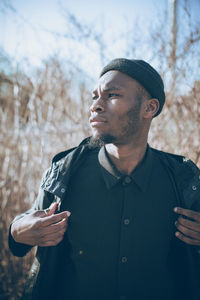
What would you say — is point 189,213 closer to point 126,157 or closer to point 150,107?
point 126,157

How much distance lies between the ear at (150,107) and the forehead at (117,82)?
203 mm

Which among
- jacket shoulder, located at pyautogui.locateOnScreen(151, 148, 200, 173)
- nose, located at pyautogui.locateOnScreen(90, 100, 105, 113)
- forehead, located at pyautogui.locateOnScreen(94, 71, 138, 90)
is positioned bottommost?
jacket shoulder, located at pyautogui.locateOnScreen(151, 148, 200, 173)

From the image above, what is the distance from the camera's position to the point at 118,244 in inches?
62.4

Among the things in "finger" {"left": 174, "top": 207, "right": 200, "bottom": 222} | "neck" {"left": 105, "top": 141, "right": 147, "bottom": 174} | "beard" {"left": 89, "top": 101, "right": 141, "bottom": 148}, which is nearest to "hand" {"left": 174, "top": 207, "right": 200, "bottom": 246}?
"finger" {"left": 174, "top": 207, "right": 200, "bottom": 222}

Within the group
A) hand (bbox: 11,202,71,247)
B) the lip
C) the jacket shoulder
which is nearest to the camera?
hand (bbox: 11,202,71,247)

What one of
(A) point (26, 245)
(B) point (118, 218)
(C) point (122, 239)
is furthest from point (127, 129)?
(A) point (26, 245)

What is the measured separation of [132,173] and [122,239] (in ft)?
1.63

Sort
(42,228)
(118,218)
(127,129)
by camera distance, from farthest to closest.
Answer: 1. (127,129)
2. (118,218)
3. (42,228)

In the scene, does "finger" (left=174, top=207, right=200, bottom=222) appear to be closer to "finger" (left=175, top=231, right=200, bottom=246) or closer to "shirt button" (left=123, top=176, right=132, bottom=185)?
"finger" (left=175, top=231, right=200, bottom=246)

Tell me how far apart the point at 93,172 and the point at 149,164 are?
1.54 ft

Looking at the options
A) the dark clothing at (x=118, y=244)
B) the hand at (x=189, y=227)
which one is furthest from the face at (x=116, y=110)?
the hand at (x=189, y=227)

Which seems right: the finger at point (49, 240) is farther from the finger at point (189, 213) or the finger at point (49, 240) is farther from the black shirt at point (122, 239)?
the finger at point (189, 213)

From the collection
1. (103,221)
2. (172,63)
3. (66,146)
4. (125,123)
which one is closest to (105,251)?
(103,221)

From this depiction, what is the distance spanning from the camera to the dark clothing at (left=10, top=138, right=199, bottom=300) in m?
1.55
